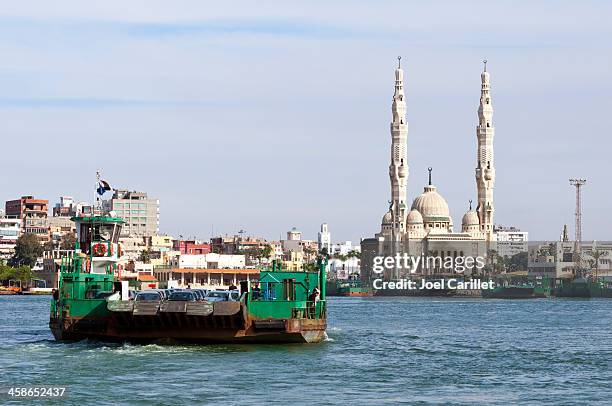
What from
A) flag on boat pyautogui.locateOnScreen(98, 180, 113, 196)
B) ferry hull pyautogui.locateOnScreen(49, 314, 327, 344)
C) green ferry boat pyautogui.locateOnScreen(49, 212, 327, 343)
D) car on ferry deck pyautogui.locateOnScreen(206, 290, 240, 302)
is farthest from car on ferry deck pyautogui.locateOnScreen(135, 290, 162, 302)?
flag on boat pyautogui.locateOnScreen(98, 180, 113, 196)

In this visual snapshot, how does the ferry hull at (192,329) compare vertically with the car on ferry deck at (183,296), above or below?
below

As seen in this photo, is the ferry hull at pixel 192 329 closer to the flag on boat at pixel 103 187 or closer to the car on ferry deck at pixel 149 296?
the car on ferry deck at pixel 149 296

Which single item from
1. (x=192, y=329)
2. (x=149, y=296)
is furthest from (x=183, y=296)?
(x=192, y=329)

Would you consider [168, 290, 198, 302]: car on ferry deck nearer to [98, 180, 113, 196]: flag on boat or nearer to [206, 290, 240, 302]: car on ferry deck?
[206, 290, 240, 302]: car on ferry deck

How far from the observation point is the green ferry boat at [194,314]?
55875 millimetres

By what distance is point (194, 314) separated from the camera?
55312 millimetres

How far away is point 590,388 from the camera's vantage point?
46.2 metres

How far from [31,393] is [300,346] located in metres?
17.2

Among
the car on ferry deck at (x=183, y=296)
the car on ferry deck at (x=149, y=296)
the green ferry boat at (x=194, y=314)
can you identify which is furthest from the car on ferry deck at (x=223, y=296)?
the car on ferry deck at (x=149, y=296)

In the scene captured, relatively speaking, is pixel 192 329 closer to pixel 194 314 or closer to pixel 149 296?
pixel 194 314

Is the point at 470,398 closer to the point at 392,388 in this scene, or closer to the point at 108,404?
the point at 392,388

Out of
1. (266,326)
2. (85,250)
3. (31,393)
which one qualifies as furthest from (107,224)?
(31,393)

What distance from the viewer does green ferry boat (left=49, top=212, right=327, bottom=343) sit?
55.9 metres

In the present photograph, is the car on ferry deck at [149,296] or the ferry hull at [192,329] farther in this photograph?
the car on ferry deck at [149,296]
